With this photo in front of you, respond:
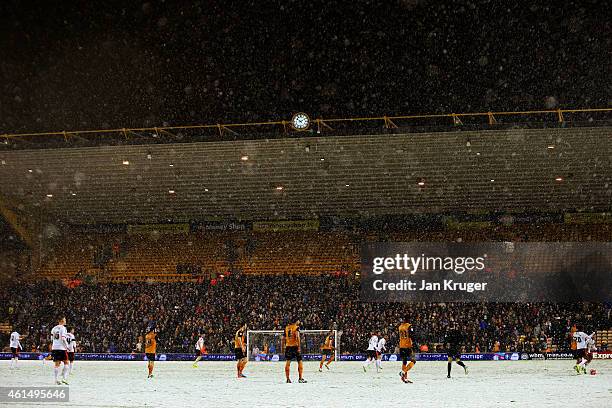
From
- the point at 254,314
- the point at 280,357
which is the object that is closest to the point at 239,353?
the point at 280,357

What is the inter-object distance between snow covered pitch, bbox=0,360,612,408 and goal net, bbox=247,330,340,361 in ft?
38.7

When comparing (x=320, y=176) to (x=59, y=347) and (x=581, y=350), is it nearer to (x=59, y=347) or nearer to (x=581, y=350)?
(x=581, y=350)

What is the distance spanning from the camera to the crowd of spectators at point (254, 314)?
40.1 m

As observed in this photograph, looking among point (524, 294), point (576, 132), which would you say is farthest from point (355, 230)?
point (576, 132)

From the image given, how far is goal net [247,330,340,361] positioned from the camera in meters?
40.0

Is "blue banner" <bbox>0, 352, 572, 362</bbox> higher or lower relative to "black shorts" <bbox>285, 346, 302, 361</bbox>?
lower

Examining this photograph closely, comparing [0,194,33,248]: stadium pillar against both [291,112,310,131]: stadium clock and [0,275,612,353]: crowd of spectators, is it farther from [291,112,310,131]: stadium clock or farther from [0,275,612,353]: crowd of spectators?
[291,112,310,131]: stadium clock

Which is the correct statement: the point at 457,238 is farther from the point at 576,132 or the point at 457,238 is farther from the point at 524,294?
the point at 576,132

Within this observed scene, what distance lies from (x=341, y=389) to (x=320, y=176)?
22403 millimetres

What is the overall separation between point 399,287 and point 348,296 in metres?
7.22

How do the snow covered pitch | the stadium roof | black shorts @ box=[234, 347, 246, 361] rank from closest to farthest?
the snow covered pitch
black shorts @ box=[234, 347, 246, 361]
the stadium roof

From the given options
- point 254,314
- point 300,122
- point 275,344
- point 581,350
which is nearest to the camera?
point 581,350

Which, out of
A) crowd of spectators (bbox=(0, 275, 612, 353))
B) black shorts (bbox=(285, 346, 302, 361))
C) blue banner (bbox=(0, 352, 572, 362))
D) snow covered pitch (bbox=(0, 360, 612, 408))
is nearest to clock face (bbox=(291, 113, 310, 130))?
crowd of spectators (bbox=(0, 275, 612, 353))

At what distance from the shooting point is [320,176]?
41875mm
